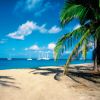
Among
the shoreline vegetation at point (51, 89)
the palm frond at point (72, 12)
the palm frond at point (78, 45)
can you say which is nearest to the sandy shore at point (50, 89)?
the shoreline vegetation at point (51, 89)

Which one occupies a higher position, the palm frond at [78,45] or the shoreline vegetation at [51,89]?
the palm frond at [78,45]

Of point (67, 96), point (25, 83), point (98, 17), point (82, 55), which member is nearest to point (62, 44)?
point (82, 55)

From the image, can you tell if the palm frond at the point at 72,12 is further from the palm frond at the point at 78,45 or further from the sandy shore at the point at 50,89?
the sandy shore at the point at 50,89

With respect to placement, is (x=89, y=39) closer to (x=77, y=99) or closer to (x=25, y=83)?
(x=25, y=83)

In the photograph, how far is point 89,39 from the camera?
46.1ft

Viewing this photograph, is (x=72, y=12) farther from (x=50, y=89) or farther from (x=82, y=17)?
(x=50, y=89)

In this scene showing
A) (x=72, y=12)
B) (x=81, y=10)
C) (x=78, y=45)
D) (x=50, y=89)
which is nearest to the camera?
(x=50, y=89)

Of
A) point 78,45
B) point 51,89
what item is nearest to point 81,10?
point 78,45

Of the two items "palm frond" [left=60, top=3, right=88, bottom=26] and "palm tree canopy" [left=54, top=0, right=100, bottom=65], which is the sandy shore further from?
"palm frond" [left=60, top=3, right=88, bottom=26]

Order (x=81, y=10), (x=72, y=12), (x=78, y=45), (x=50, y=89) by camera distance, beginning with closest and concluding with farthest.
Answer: (x=50, y=89), (x=78, y=45), (x=81, y=10), (x=72, y=12)

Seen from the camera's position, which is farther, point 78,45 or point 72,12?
point 72,12

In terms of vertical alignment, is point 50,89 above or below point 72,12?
below

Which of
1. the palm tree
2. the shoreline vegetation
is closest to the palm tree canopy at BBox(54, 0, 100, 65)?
the palm tree

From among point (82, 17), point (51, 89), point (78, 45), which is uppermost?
point (82, 17)
